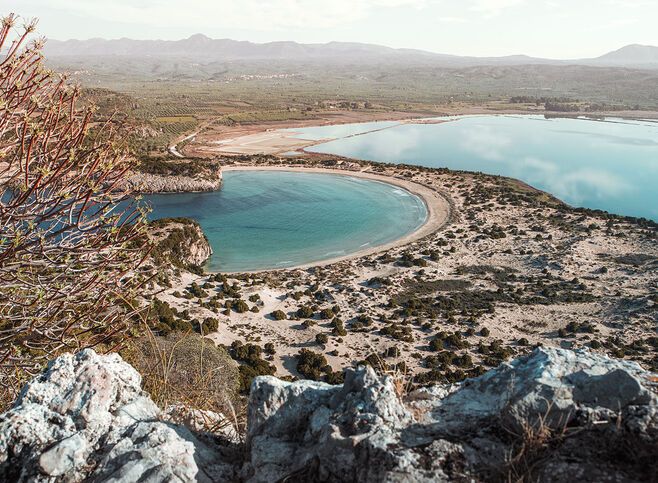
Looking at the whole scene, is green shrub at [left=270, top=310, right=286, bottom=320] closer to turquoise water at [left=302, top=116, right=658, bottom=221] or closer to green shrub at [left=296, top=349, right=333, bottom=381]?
green shrub at [left=296, top=349, right=333, bottom=381]

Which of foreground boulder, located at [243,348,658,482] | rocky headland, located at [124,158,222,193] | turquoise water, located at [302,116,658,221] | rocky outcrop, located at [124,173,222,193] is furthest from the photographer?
turquoise water, located at [302,116,658,221]

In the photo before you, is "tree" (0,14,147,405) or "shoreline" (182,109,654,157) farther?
"shoreline" (182,109,654,157)

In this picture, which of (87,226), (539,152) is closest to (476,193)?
(539,152)

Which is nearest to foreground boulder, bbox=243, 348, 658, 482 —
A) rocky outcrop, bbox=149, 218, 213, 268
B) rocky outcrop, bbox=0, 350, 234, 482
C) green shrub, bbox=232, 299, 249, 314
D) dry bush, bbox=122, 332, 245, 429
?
rocky outcrop, bbox=0, 350, 234, 482

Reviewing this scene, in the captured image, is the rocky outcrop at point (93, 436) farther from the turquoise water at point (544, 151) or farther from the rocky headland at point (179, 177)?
the turquoise water at point (544, 151)

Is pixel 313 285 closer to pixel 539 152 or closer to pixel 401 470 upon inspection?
pixel 401 470

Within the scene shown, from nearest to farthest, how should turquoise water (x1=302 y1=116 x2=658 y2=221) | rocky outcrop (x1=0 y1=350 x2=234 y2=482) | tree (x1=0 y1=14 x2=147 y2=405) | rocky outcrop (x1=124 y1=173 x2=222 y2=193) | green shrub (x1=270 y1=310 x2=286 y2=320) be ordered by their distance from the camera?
1. rocky outcrop (x1=0 y1=350 x2=234 y2=482)
2. tree (x1=0 y1=14 x2=147 y2=405)
3. green shrub (x1=270 y1=310 x2=286 y2=320)
4. rocky outcrop (x1=124 y1=173 x2=222 y2=193)
5. turquoise water (x1=302 y1=116 x2=658 y2=221)

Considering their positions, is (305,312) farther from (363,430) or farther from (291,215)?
(291,215)

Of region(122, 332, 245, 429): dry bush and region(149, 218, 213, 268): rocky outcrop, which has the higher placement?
region(122, 332, 245, 429): dry bush

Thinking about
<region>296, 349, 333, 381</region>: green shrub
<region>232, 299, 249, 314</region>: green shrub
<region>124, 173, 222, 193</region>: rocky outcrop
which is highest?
<region>124, 173, 222, 193</region>: rocky outcrop
